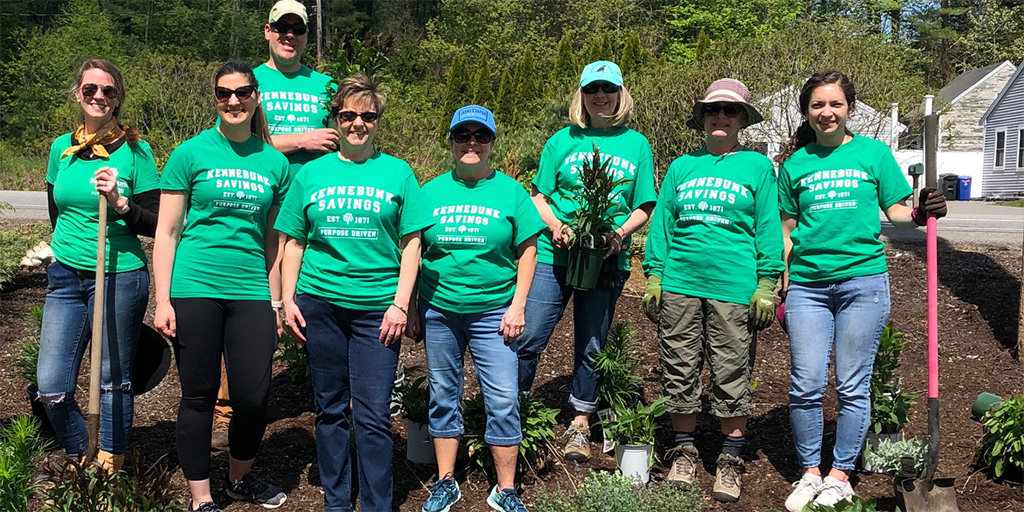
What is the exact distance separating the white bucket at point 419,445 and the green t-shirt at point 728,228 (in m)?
1.53

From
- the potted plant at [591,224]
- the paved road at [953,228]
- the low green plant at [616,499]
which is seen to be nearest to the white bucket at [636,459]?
the low green plant at [616,499]

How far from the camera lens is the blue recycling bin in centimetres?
3192

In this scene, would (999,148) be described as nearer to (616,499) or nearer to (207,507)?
(616,499)

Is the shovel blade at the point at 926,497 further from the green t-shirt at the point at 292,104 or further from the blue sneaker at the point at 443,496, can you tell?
the green t-shirt at the point at 292,104

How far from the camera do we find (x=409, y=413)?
15.6ft

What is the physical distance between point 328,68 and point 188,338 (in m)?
1.83

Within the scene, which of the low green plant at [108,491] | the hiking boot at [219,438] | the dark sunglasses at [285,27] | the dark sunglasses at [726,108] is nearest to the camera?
the low green plant at [108,491]

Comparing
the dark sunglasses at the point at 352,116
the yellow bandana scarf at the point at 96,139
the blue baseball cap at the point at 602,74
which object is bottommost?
the yellow bandana scarf at the point at 96,139

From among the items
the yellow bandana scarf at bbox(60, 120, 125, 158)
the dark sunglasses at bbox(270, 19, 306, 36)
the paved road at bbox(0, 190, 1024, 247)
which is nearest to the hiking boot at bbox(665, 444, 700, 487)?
the dark sunglasses at bbox(270, 19, 306, 36)

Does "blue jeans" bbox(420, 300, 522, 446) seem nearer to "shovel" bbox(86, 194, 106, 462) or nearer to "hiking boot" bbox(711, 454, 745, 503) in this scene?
"hiking boot" bbox(711, 454, 745, 503)

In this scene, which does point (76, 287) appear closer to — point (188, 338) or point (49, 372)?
point (49, 372)

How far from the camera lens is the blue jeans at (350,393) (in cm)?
381

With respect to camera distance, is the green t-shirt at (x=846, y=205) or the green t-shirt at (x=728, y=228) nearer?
the green t-shirt at (x=846, y=205)

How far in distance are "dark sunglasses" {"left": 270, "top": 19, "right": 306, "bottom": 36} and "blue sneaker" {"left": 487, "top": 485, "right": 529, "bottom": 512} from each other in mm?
2513
